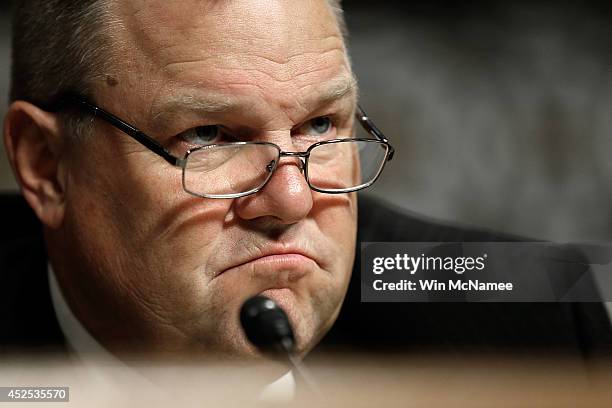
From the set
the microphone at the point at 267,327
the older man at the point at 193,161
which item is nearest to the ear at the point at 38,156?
the older man at the point at 193,161

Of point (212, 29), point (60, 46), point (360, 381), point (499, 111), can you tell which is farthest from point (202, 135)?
point (499, 111)

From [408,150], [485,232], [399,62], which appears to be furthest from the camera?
[399,62]

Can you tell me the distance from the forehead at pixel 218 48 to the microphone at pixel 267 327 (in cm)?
34

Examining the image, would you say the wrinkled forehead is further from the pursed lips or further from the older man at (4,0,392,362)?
the pursed lips

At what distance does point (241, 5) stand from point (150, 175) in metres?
0.28

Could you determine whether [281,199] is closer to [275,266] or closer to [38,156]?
[275,266]

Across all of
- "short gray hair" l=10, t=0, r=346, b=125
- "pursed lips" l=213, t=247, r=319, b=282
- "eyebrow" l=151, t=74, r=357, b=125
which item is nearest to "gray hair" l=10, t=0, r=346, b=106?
"short gray hair" l=10, t=0, r=346, b=125

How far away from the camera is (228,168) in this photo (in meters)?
1.16

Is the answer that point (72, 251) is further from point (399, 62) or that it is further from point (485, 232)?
point (399, 62)

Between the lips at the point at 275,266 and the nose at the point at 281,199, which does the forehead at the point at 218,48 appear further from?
Answer: the lips at the point at 275,266

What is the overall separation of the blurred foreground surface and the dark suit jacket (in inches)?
1.1

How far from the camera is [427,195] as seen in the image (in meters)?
1.64

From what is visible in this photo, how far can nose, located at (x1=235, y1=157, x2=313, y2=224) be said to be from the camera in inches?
44.6

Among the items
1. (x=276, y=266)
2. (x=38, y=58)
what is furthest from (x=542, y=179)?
(x=38, y=58)
